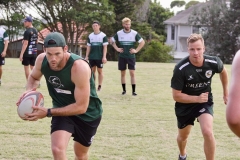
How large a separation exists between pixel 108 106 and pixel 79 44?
36.5m

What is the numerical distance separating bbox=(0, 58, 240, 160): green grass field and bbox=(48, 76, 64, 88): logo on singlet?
1.95 metres

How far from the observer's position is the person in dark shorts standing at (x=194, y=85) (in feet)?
19.7

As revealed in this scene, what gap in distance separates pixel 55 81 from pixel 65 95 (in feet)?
0.64

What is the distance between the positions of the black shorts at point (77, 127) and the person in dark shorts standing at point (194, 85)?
1.28m

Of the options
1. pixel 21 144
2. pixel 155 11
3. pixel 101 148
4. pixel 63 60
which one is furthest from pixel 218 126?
pixel 155 11

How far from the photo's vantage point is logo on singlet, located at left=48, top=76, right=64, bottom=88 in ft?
16.6

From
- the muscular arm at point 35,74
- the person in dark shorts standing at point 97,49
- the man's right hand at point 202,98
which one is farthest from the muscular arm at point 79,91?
the person in dark shorts standing at point 97,49

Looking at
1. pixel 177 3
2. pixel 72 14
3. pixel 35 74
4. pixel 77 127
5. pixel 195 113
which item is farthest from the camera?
pixel 177 3

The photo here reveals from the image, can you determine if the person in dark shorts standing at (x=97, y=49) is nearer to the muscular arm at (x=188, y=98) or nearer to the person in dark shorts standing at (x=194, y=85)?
the person in dark shorts standing at (x=194, y=85)

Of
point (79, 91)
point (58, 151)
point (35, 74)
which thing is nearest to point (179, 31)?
point (35, 74)

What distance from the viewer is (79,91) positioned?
494 cm

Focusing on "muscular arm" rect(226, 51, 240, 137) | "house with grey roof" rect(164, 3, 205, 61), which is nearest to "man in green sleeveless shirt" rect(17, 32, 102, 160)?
"muscular arm" rect(226, 51, 240, 137)

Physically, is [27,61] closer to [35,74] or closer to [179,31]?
[35,74]

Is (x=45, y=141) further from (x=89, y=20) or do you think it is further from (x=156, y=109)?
(x=89, y=20)
